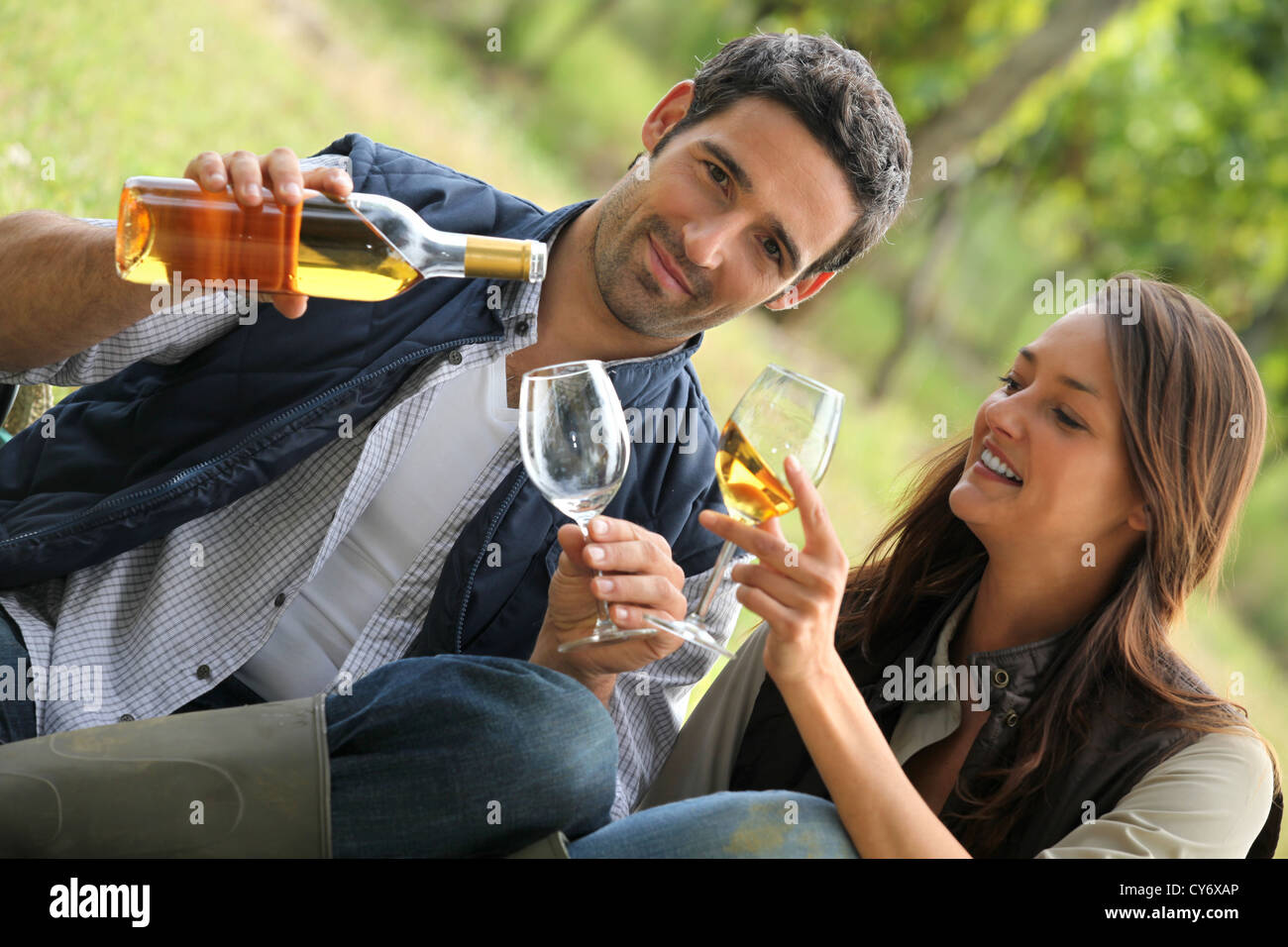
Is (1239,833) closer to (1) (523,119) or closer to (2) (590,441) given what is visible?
(2) (590,441)

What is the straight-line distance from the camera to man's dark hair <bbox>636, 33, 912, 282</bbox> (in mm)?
2285

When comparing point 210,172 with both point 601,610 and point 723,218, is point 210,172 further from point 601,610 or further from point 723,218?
point 723,218

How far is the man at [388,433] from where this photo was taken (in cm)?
207

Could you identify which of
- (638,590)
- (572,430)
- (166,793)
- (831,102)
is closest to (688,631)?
(638,590)

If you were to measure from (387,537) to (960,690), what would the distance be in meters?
1.04

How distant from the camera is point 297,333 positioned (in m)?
2.17

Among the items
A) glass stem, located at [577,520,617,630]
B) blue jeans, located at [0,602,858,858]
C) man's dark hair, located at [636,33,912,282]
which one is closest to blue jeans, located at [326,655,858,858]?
blue jeans, located at [0,602,858,858]

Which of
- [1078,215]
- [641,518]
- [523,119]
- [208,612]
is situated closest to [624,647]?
[641,518]

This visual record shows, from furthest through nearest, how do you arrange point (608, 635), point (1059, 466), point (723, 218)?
1. point (723, 218)
2. point (1059, 466)
3. point (608, 635)

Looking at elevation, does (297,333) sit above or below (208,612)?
above

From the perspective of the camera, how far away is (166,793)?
4.91 ft

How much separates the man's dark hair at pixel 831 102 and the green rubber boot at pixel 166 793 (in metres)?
1.40

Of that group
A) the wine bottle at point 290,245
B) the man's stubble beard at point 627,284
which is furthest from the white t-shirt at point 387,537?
the wine bottle at point 290,245
